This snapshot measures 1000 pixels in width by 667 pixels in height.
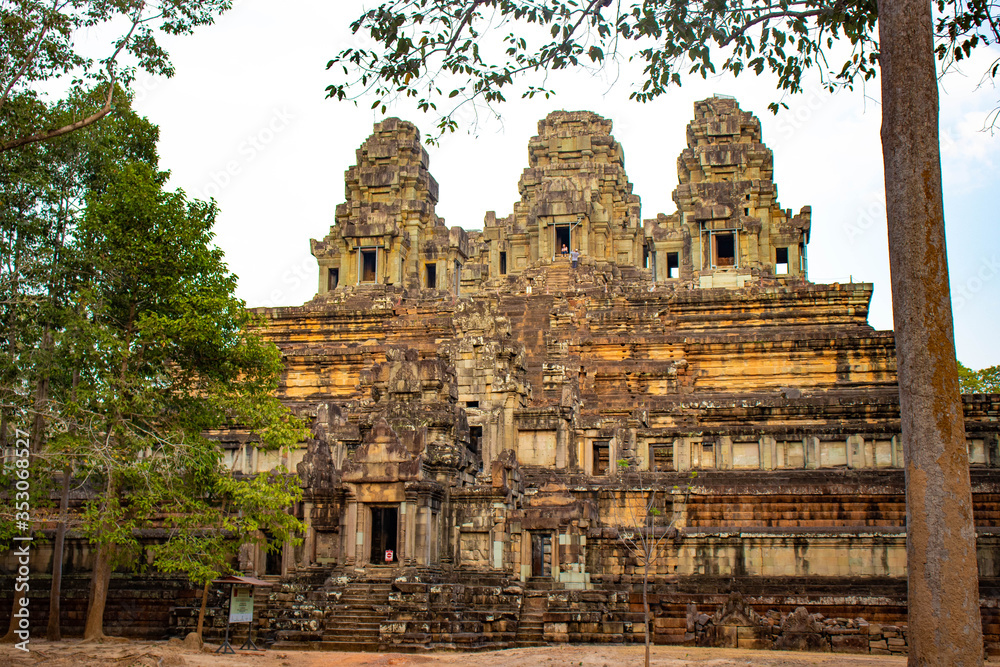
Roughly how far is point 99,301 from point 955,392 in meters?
17.3

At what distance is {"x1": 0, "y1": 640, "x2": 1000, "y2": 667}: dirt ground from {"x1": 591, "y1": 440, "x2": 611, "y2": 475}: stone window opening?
933 cm

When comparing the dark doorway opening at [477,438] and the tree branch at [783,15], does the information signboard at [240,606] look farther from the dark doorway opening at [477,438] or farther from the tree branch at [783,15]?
the tree branch at [783,15]

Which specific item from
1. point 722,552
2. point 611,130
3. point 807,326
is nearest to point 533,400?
point 722,552

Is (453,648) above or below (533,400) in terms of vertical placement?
below

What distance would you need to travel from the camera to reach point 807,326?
3969 centimetres

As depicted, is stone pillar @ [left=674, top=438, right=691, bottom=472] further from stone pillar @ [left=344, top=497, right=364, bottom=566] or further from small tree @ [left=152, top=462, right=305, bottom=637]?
small tree @ [left=152, top=462, right=305, bottom=637]

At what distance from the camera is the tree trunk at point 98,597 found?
66.6 feet

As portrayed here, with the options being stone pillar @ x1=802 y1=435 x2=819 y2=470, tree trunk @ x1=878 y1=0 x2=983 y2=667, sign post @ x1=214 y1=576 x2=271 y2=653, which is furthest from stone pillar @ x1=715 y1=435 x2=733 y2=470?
tree trunk @ x1=878 y1=0 x2=983 y2=667

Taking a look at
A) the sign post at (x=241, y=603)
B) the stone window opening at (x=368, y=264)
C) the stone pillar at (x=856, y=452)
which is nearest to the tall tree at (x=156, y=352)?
the sign post at (x=241, y=603)

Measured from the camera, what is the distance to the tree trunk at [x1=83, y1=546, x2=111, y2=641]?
2031cm

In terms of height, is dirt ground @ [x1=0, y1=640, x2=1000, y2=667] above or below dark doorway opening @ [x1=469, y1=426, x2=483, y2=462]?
below

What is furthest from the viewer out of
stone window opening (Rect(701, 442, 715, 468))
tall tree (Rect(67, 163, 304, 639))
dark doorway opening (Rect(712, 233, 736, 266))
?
dark doorway opening (Rect(712, 233, 736, 266))

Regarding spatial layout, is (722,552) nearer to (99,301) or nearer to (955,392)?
(955,392)

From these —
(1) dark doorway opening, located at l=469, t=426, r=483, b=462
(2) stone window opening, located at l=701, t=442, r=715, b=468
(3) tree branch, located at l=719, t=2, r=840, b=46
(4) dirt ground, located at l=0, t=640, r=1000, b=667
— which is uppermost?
(3) tree branch, located at l=719, t=2, r=840, b=46
